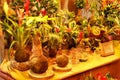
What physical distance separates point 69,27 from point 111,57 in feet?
1.64

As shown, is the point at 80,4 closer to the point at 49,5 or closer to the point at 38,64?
the point at 49,5

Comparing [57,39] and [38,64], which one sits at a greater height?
[57,39]

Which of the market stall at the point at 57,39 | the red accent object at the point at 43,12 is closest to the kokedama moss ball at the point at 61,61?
the market stall at the point at 57,39

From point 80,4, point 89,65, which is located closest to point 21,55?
point 89,65

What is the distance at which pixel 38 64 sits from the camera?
5.51 ft

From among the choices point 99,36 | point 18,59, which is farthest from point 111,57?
point 18,59

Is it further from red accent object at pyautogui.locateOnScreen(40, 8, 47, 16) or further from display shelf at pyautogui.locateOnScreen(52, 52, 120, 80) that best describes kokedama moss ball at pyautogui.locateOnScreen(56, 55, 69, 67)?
red accent object at pyautogui.locateOnScreen(40, 8, 47, 16)

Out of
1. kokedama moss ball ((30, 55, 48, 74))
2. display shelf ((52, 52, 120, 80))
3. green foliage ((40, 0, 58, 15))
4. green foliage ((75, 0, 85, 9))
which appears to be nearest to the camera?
kokedama moss ball ((30, 55, 48, 74))

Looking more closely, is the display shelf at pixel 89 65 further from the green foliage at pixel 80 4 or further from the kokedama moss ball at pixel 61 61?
the green foliage at pixel 80 4

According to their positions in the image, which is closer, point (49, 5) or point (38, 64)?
point (38, 64)

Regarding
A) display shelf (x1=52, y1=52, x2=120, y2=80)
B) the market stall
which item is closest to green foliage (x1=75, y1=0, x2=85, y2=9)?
the market stall

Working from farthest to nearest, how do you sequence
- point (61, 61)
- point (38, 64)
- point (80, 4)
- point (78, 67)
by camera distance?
point (80, 4)
point (78, 67)
point (61, 61)
point (38, 64)

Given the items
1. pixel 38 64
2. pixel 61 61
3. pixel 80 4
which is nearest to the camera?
pixel 38 64

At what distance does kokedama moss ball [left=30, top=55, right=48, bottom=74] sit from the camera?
168cm
